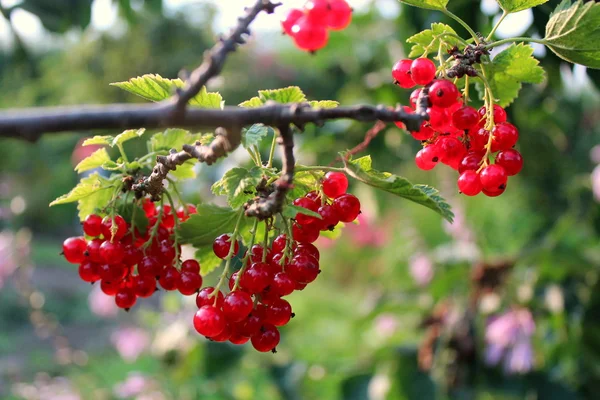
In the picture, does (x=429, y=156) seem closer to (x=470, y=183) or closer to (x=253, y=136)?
(x=470, y=183)

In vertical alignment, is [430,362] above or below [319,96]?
below

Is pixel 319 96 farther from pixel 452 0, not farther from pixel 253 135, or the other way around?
pixel 253 135

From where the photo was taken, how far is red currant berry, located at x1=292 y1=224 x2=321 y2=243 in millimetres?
520

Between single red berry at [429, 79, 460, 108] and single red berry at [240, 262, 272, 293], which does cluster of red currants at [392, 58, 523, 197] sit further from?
single red berry at [240, 262, 272, 293]

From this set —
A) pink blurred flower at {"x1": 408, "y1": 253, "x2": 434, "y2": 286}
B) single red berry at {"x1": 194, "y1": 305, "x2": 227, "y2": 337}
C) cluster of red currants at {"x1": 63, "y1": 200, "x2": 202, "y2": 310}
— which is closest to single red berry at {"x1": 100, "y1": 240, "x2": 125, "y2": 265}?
cluster of red currants at {"x1": 63, "y1": 200, "x2": 202, "y2": 310}

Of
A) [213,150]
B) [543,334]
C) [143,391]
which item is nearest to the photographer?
[213,150]

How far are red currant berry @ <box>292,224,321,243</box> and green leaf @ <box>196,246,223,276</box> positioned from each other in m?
Answer: 0.13

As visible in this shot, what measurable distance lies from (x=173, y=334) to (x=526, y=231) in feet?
4.37

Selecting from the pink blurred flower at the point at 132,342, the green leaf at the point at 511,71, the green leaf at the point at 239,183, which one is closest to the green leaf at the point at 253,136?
the green leaf at the point at 239,183

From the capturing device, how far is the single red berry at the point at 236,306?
19.2 inches

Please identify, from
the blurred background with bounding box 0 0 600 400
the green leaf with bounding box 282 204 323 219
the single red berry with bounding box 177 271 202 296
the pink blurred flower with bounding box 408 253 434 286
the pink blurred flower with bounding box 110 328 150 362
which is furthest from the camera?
the pink blurred flower with bounding box 110 328 150 362

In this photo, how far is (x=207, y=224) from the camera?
584mm

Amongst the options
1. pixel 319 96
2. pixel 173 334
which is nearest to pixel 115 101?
pixel 319 96

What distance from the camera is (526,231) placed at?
214 centimetres
